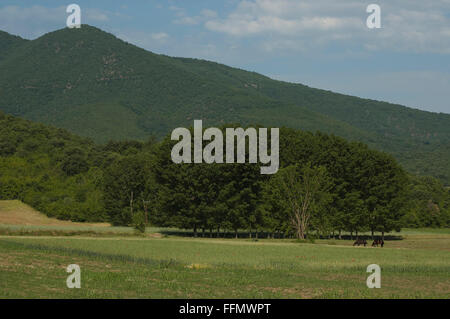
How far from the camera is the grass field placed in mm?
29969

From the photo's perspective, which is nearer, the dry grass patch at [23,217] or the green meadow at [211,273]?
the green meadow at [211,273]

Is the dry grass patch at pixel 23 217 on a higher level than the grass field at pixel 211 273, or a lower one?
lower

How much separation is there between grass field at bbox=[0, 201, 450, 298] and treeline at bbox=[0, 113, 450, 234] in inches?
1140

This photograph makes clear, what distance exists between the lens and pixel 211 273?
3922cm

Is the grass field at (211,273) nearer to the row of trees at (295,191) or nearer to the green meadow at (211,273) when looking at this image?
the green meadow at (211,273)

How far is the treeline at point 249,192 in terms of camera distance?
286 feet

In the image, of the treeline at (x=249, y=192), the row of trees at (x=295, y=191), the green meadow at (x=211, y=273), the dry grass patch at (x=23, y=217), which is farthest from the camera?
the dry grass patch at (x=23, y=217)

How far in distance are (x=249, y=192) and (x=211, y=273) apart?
55.3m

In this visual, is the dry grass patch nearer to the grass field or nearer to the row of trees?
the row of trees

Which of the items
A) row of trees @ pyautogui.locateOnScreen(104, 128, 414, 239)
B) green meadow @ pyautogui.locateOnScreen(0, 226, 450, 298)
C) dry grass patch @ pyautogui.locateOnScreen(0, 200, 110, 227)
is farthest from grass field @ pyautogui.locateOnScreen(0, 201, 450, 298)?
dry grass patch @ pyautogui.locateOnScreen(0, 200, 110, 227)

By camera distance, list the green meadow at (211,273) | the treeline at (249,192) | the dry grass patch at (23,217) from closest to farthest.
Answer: the green meadow at (211,273) → the treeline at (249,192) → the dry grass patch at (23,217)

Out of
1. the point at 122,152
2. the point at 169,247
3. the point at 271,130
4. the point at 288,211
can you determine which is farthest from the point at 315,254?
the point at 122,152

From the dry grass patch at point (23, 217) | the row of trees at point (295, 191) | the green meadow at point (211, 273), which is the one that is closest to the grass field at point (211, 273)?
the green meadow at point (211, 273)
